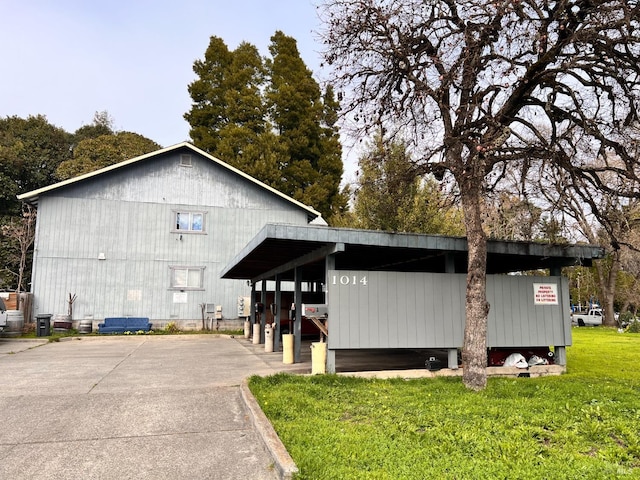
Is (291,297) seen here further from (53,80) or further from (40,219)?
(53,80)

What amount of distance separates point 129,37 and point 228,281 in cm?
1161

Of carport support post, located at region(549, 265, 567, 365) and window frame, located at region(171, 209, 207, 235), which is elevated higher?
window frame, located at region(171, 209, 207, 235)

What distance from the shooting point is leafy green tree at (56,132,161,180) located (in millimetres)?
32281

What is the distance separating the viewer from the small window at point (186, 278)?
2030 centimetres

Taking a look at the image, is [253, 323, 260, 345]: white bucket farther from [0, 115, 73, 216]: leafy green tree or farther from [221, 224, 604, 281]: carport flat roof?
[0, 115, 73, 216]: leafy green tree

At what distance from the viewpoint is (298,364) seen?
10.7 metres

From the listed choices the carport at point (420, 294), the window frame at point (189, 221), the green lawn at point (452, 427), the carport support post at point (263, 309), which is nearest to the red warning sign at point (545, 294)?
the carport at point (420, 294)

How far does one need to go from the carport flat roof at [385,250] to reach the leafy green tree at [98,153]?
24915 mm

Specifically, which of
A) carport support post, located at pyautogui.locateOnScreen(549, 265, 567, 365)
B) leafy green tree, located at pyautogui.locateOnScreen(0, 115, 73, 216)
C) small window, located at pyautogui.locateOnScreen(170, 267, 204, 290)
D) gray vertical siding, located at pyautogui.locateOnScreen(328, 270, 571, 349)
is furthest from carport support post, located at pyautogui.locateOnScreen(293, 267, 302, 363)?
leafy green tree, located at pyautogui.locateOnScreen(0, 115, 73, 216)

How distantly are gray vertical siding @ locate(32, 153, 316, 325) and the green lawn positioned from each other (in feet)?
44.4

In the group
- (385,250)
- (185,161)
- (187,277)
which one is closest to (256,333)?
(187,277)

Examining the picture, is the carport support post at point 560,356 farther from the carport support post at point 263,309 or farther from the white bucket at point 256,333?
the white bucket at point 256,333

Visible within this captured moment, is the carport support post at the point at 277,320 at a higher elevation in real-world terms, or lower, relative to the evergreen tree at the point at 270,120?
lower

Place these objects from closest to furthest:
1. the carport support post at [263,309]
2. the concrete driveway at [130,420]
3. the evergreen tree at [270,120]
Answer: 1. the concrete driveway at [130,420]
2. the carport support post at [263,309]
3. the evergreen tree at [270,120]
